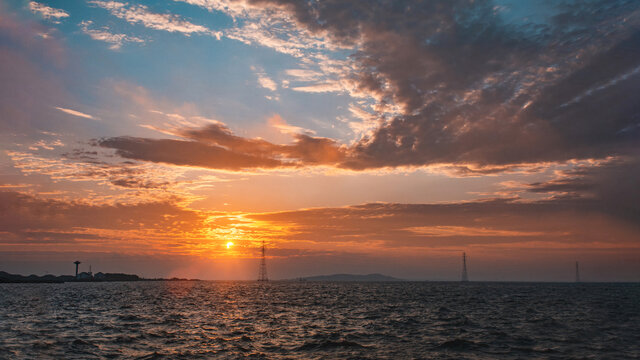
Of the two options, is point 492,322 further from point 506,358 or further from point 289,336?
point 289,336

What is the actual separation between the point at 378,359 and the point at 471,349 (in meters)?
9.50

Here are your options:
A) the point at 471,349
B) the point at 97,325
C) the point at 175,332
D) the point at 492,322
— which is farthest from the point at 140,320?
the point at 492,322

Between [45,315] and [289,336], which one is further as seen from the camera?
[45,315]

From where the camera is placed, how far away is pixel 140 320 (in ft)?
185

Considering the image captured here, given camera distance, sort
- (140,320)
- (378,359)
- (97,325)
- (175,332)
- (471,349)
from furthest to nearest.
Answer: (140,320), (97,325), (175,332), (471,349), (378,359)

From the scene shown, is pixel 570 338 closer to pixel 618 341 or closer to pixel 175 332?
pixel 618 341

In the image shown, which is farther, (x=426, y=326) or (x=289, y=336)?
(x=426, y=326)

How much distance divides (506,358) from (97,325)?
144 ft

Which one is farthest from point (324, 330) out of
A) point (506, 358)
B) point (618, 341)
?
point (618, 341)

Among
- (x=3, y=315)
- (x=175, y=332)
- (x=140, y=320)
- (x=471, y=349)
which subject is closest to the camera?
(x=471, y=349)

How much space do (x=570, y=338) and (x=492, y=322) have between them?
594 inches

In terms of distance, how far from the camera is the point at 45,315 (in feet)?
202

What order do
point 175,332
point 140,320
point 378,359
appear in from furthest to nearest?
point 140,320 < point 175,332 < point 378,359

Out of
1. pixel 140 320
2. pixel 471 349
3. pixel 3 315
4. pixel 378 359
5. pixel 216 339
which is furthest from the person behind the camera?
pixel 3 315
